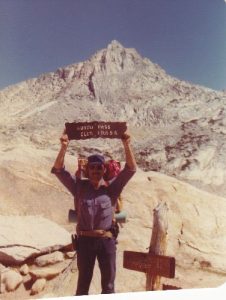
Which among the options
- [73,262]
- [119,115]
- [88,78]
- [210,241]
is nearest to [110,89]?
[88,78]

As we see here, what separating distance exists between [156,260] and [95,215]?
0.94 meters

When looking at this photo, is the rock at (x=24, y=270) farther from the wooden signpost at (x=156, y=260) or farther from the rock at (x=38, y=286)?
the wooden signpost at (x=156, y=260)

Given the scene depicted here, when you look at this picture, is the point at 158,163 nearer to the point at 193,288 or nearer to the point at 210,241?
the point at 210,241

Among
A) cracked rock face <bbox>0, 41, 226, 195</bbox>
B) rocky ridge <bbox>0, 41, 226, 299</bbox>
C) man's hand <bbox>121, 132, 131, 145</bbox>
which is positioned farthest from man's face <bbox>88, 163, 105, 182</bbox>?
cracked rock face <bbox>0, 41, 226, 195</bbox>

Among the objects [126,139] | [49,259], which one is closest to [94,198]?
[126,139]

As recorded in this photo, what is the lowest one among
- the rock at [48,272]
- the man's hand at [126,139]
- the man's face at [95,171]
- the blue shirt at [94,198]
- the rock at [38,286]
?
the rock at [38,286]

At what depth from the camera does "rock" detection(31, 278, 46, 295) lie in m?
5.69

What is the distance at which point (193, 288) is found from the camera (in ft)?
20.1

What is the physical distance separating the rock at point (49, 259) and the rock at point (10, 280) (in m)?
0.43

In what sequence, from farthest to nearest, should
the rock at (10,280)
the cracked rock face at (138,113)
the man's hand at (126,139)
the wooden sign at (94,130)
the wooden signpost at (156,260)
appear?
the cracked rock face at (138,113)
the rock at (10,280)
the wooden sign at (94,130)
the wooden signpost at (156,260)
the man's hand at (126,139)

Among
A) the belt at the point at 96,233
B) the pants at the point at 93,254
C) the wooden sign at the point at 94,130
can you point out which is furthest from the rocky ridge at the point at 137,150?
the wooden sign at the point at 94,130

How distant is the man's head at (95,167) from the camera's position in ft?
14.2

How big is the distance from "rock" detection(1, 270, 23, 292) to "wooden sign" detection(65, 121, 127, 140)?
6.88 feet

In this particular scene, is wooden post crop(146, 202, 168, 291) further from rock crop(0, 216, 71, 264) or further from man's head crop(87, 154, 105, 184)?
rock crop(0, 216, 71, 264)
